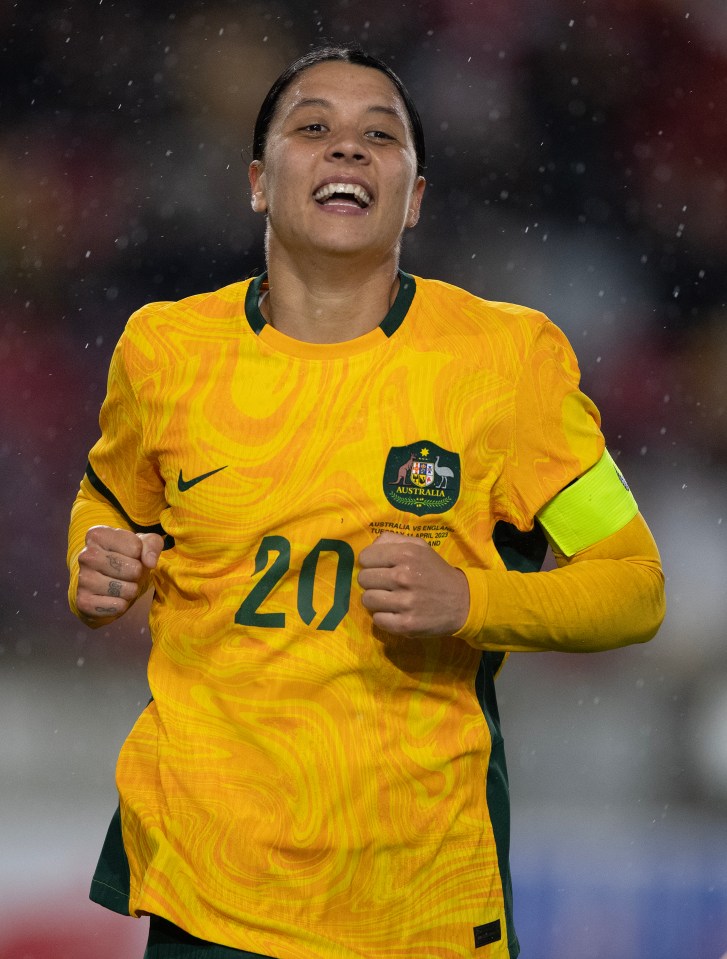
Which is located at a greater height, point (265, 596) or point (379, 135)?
point (379, 135)

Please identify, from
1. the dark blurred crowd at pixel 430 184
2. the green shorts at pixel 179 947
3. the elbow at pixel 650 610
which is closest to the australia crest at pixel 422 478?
the elbow at pixel 650 610

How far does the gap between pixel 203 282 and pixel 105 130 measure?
64 centimetres

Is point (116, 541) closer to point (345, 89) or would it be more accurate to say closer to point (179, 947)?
point (179, 947)

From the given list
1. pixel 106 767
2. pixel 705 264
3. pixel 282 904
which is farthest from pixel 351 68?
pixel 705 264

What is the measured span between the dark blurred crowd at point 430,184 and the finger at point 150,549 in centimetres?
315

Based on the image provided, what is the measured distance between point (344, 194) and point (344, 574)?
1.59 ft

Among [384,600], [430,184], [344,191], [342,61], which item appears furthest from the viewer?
[430,184]

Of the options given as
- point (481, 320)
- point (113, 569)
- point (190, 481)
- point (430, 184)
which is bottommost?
point (113, 569)

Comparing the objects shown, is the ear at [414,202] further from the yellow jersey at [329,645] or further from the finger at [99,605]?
the finger at [99,605]

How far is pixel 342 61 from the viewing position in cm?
187

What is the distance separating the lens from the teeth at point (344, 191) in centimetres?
176

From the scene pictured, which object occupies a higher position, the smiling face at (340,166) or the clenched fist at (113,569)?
the smiling face at (340,166)

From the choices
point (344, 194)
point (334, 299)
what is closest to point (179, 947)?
point (334, 299)

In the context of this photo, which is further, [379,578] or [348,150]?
[348,150]
